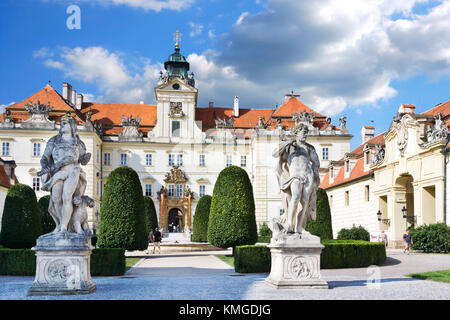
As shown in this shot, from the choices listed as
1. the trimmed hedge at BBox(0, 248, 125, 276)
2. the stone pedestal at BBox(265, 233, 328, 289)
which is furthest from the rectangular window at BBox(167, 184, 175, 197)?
the stone pedestal at BBox(265, 233, 328, 289)

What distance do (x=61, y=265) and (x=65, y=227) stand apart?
697 mm

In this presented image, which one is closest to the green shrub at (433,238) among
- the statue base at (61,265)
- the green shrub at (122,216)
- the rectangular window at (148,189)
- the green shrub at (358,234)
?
the green shrub at (358,234)

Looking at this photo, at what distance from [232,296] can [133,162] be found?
4601 centimetres

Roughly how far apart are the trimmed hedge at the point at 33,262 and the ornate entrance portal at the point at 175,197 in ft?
124

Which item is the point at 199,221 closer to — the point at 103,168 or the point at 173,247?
the point at 173,247

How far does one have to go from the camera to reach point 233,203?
2144cm

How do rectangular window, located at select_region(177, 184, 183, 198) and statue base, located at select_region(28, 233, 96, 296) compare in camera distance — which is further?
rectangular window, located at select_region(177, 184, 183, 198)

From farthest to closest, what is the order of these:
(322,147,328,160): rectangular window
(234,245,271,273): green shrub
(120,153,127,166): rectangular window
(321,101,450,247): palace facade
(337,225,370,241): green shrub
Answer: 1. (120,153,127,166): rectangular window
2. (322,147,328,160): rectangular window
3. (337,225,370,241): green shrub
4. (321,101,450,247): palace facade
5. (234,245,271,273): green shrub

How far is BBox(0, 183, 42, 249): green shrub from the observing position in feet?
66.2

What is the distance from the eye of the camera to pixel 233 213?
2125cm

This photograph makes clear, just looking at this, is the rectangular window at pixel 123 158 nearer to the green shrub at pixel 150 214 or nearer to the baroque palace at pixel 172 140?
the baroque palace at pixel 172 140

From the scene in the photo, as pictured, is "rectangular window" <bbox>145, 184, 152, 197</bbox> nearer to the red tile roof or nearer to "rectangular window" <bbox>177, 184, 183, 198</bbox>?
"rectangular window" <bbox>177, 184, 183, 198</bbox>

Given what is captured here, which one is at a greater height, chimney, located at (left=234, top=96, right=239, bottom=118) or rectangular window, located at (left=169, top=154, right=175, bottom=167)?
chimney, located at (left=234, top=96, right=239, bottom=118)

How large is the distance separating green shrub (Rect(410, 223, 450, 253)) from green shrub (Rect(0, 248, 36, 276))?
1493 cm
